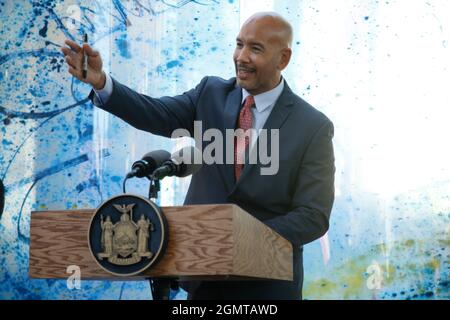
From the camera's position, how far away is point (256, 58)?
271 centimetres

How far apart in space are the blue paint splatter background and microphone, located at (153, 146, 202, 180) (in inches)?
80.2

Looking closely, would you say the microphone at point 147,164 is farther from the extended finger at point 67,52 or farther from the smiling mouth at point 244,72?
the smiling mouth at point 244,72

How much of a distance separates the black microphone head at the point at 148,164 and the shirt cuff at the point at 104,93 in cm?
37

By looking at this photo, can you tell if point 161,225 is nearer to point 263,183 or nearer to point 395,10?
point 263,183

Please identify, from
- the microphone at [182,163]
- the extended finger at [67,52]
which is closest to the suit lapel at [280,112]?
the microphone at [182,163]

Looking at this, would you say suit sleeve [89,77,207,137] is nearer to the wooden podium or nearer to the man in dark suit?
the man in dark suit

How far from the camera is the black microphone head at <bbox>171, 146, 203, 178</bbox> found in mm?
2023

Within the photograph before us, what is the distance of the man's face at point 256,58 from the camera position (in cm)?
270

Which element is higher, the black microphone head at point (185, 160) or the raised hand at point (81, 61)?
the raised hand at point (81, 61)

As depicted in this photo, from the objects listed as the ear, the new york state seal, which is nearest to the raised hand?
the new york state seal

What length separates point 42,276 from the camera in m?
1.98

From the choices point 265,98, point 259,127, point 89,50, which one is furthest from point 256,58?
A: point 89,50
